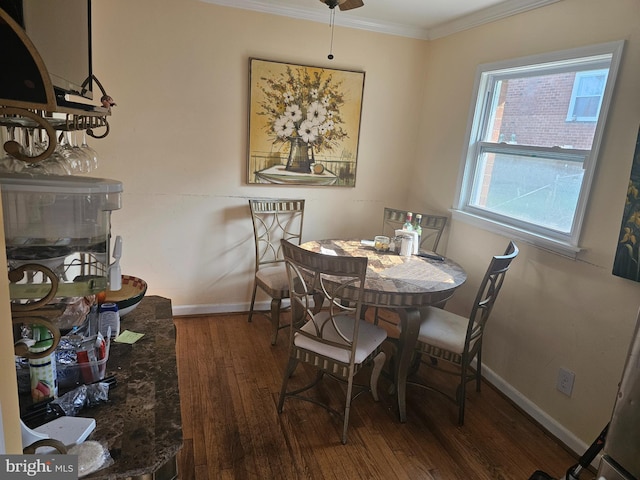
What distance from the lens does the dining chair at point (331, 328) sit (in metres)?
1.97

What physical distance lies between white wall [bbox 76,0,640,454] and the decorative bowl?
1397 mm

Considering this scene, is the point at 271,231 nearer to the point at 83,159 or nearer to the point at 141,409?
the point at 83,159

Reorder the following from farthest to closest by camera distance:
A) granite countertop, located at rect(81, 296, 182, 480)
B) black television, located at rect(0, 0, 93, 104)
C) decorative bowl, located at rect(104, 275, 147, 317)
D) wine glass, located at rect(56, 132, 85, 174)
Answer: decorative bowl, located at rect(104, 275, 147, 317), wine glass, located at rect(56, 132, 85, 174), granite countertop, located at rect(81, 296, 182, 480), black television, located at rect(0, 0, 93, 104)

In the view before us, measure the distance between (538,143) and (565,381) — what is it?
1430mm

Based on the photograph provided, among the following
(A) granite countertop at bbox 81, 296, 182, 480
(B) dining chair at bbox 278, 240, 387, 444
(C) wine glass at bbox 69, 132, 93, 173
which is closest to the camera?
(A) granite countertop at bbox 81, 296, 182, 480

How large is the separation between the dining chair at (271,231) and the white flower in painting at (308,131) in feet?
1.73

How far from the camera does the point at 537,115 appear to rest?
8.45 feet

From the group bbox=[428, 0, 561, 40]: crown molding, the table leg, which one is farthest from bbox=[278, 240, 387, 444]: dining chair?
bbox=[428, 0, 561, 40]: crown molding

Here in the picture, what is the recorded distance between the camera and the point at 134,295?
177 centimetres

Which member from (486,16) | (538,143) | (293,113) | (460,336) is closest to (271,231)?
(293,113)

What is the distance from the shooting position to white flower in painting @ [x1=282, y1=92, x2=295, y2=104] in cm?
324

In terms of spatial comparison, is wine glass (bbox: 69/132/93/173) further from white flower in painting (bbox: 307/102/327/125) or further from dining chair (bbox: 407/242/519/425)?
white flower in painting (bbox: 307/102/327/125)

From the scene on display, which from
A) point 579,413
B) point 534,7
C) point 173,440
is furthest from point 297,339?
point 534,7

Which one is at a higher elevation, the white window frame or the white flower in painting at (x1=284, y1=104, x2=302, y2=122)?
the white window frame
